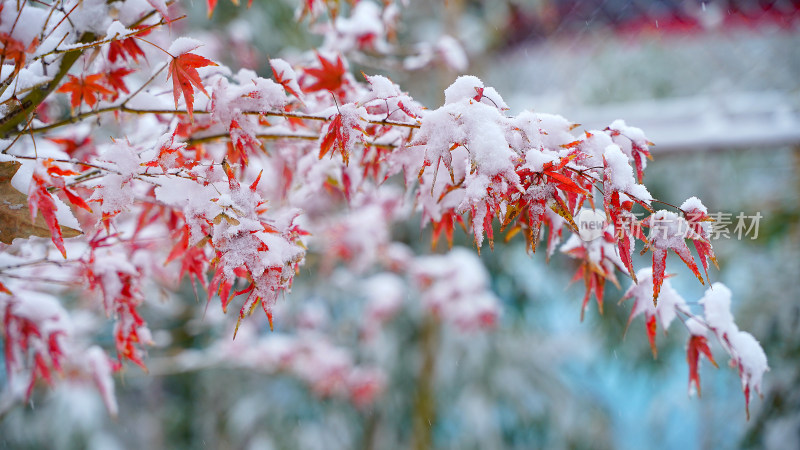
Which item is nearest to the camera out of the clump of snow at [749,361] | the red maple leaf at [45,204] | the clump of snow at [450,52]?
the red maple leaf at [45,204]

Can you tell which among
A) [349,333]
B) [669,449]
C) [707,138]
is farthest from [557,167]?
[669,449]

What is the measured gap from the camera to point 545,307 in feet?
11.3

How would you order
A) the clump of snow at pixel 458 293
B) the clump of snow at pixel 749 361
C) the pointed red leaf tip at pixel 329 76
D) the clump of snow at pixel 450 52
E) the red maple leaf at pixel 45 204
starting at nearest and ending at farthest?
1. the red maple leaf at pixel 45 204
2. the clump of snow at pixel 749 361
3. the pointed red leaf tip at pixel 329 76
4. the clump of snow at pixel 450 52
5. the clump of snow at pixel 458 293

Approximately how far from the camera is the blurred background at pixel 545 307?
262 centimetres

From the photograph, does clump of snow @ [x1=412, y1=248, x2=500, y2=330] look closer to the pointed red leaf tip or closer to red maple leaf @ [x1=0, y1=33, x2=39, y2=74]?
the pointed red leaf tip

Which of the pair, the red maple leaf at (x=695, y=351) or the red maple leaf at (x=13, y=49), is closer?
the red maple leaf at (x=13, y=49)

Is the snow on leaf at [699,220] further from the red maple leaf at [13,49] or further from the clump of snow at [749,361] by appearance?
the red maple leaf at [13,49]

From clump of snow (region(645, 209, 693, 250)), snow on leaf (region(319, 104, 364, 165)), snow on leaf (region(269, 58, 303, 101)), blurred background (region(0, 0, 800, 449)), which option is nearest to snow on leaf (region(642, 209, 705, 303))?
clump of snow (region(645, 209, 693, 250))

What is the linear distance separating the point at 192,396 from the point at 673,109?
3.54m

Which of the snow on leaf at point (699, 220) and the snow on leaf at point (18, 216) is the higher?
the snow on leaf at point (699, 220)
